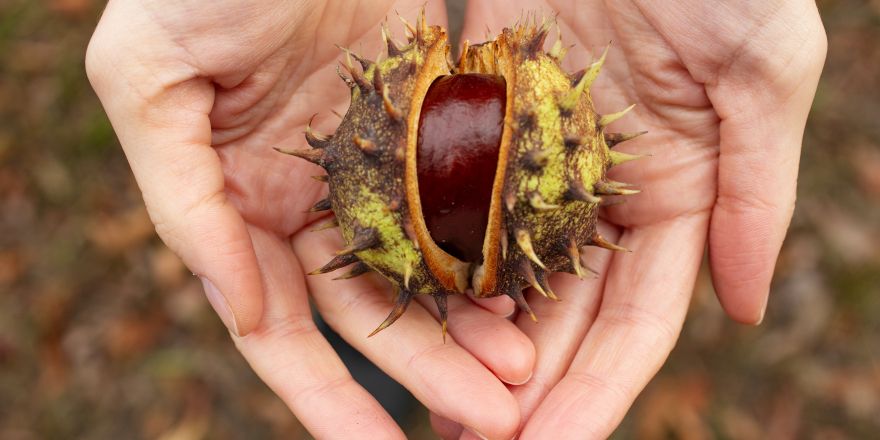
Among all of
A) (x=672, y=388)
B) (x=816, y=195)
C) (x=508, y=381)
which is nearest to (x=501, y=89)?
(x=508, y=381)

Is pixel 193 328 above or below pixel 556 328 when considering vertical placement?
below

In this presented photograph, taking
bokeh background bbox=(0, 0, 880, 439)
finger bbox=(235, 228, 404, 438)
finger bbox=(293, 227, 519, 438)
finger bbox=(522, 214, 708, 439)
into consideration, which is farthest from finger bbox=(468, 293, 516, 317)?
→ bokeh background bbox=(0, 0, 880, 439)

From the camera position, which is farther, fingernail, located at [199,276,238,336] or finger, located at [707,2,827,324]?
finger, located at [707,2,827,324]

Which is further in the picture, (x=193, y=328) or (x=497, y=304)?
(x=193, y=328)

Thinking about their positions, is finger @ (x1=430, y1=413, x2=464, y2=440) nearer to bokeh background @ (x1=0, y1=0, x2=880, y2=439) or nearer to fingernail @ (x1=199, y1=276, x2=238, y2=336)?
fingernail @ (x1=199, y1=276, x2=238, y2=336)

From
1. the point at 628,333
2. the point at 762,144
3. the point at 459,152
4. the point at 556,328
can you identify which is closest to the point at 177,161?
the point at 459,152

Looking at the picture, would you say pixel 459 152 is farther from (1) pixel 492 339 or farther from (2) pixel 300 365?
(2) pixel 300 365
